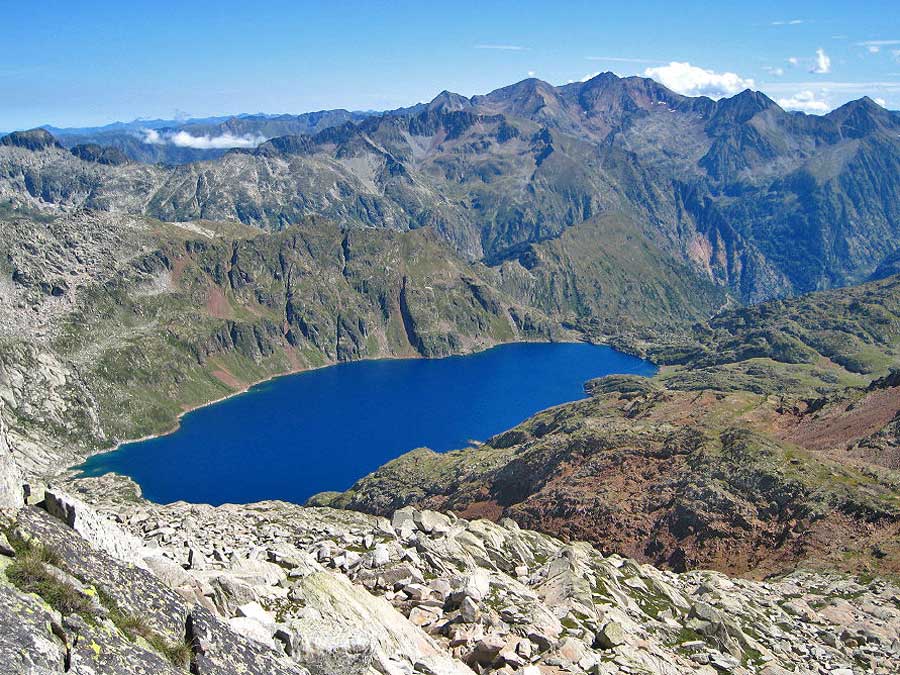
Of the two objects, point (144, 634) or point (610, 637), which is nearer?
point (144, 634)

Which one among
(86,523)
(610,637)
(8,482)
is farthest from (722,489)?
(8,482)

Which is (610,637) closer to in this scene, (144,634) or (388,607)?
(388,607)

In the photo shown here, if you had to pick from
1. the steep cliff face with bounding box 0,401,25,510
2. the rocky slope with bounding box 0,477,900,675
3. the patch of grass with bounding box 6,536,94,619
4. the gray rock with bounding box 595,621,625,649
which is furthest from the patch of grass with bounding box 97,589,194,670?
the gray rock with bounding box 595,621,625,649

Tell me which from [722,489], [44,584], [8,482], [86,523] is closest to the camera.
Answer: [44,584]

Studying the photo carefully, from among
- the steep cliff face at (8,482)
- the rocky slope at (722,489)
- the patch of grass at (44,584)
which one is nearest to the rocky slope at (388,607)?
the patch of grass at (44,584)

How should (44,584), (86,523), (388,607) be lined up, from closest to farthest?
1. (44,584)
2. (86,523)
3. (388,607)

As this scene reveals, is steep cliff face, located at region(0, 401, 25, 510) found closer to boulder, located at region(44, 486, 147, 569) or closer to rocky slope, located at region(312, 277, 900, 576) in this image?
boulder, located at region(44, 486, 147, 569)

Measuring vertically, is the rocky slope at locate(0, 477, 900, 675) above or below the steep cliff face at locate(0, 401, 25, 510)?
below

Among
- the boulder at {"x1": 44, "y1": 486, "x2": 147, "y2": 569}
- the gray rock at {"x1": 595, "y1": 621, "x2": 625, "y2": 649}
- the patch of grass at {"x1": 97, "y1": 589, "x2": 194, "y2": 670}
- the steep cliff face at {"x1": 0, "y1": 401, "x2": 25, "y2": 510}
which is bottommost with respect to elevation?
the gray rock at {"x1": 595, "y1": 621, "x2": 625, "y2": 649}

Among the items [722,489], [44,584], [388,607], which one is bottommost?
[722,489]

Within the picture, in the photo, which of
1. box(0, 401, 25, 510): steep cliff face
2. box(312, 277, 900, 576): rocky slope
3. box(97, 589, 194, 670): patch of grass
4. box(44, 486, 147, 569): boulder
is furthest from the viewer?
box(312, 277, 900, 576): rocky slope
